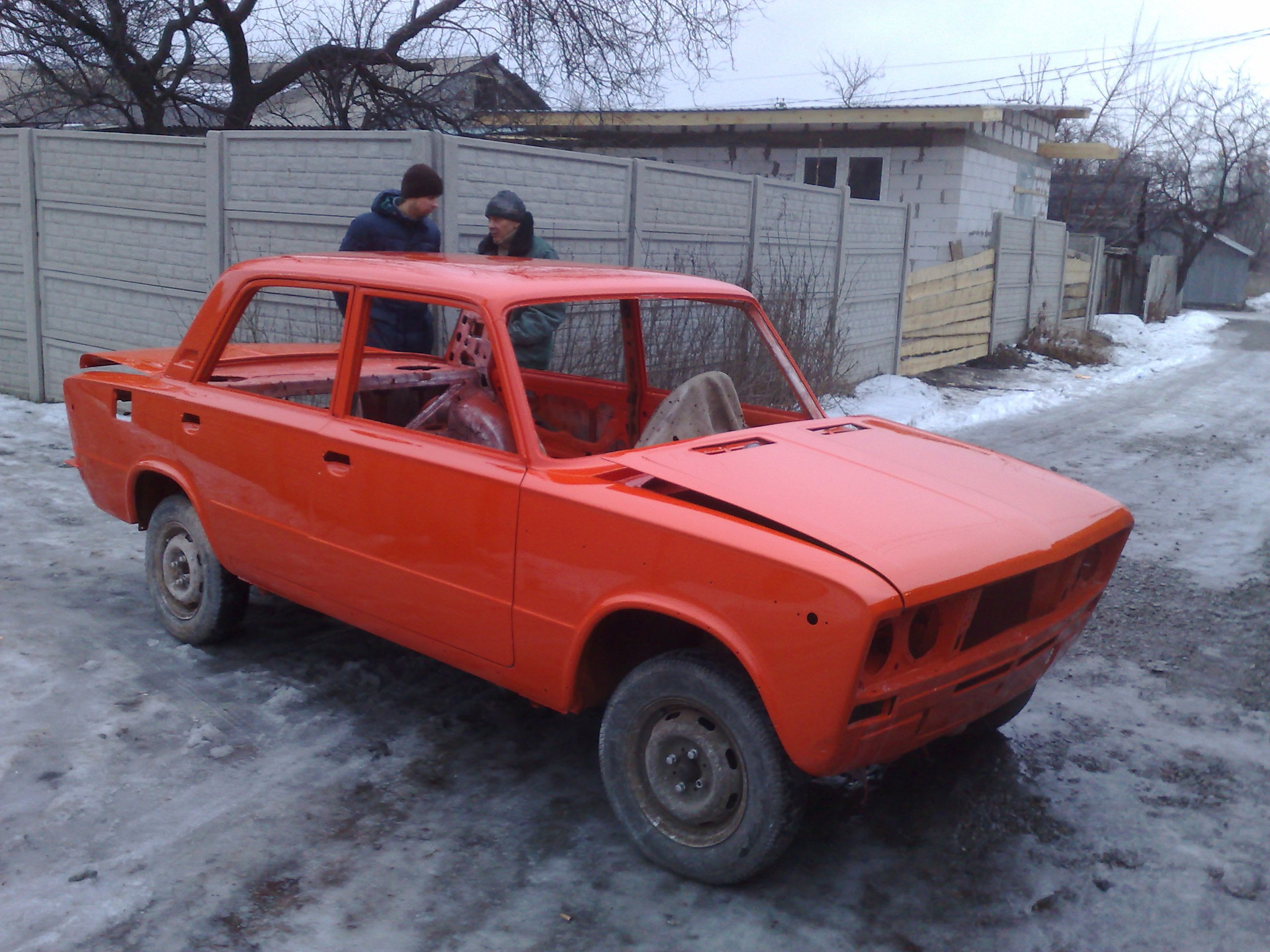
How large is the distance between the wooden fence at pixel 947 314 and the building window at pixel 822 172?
3.22m

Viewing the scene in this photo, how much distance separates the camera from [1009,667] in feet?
10.2

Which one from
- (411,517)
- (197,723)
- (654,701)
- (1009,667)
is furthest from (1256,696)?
(197,723)

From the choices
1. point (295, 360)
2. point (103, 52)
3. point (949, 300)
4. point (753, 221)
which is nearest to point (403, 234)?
point (295, 360)

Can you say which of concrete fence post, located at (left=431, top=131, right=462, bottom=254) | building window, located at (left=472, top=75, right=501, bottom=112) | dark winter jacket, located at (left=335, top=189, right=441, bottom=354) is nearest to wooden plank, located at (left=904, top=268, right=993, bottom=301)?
building window, located at (left=472, top=75, right=501, bottom=112)

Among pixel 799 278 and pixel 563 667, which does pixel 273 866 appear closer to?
pixel 563 667

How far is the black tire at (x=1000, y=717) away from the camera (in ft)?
12.7

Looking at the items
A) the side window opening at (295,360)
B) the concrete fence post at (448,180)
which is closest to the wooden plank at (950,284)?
the concrete fence post at (448,180)

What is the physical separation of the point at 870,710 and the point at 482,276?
1873mm

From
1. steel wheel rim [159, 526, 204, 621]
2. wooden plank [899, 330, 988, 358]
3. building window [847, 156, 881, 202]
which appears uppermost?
building window [847, 156, 881, 202]

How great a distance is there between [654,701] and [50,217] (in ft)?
28.4

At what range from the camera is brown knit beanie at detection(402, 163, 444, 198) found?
579 centimetres

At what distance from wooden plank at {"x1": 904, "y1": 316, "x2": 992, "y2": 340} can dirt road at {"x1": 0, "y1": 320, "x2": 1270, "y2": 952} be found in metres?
9.49

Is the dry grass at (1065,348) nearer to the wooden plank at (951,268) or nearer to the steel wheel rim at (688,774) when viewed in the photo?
the wooden plank at (951,268)

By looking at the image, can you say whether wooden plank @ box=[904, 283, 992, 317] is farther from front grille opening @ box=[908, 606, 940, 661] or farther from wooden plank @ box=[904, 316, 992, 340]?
front grille opening @ box=[908, 606, 940, 661]
